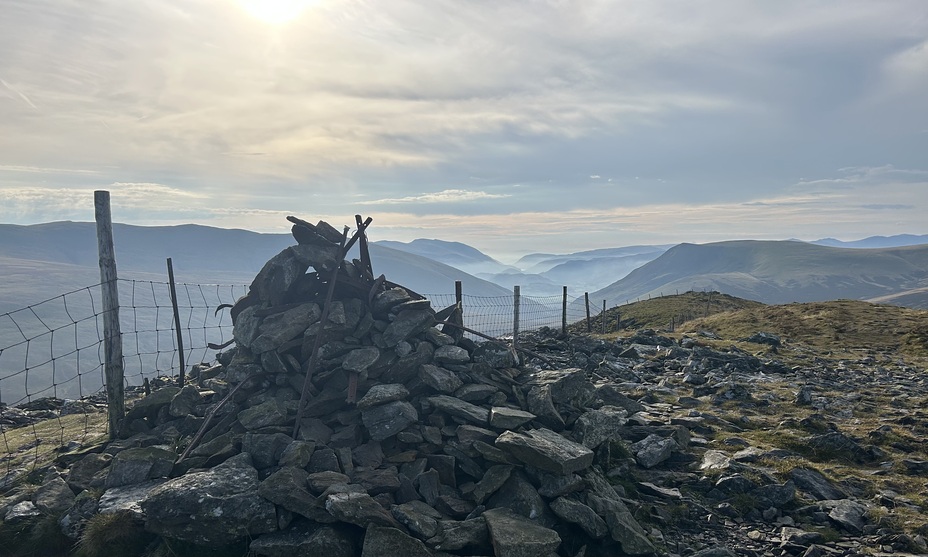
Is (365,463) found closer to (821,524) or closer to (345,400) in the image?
(345,400)

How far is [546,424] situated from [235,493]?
6385 millimetres

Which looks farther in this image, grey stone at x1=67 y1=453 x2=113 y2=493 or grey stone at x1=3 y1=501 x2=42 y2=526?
grey stone at x1=67 y1=453 x2=113 y2=493

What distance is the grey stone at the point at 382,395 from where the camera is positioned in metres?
11.0

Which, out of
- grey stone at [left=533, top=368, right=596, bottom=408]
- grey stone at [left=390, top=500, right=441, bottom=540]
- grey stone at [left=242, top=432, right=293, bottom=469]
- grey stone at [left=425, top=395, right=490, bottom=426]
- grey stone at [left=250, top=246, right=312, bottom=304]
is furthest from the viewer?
grey stone at [left=250, top=246, right=312, bottom=304]

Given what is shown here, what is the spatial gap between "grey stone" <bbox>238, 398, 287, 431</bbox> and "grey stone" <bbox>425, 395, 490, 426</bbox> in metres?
3.07

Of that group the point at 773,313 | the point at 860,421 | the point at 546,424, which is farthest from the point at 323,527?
the point at 773,313

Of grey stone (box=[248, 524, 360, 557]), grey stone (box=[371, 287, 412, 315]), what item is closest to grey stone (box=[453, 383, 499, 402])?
grey stone (box=[371, 287, 412, 315])

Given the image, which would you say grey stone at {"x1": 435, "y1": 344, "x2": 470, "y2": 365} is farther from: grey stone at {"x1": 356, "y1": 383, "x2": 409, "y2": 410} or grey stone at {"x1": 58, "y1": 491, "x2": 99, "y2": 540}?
grey stone at {"x1": 58, "y1": 491, "x2": 99, "y2": 540}

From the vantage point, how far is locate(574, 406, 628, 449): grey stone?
11.4 meters

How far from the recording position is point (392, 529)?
811 centimetres

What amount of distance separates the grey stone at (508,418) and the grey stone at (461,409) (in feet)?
0.69

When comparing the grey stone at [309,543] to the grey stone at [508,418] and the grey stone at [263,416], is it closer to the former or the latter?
the grey stone at [263,416]

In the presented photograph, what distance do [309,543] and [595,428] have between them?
6400 millimetres

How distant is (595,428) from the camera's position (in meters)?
11.6
